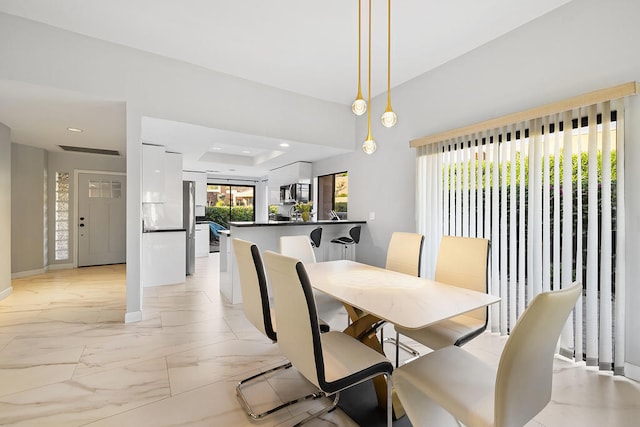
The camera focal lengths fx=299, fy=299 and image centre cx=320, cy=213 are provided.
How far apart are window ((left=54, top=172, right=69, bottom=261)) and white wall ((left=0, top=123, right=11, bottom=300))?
2.03 metres

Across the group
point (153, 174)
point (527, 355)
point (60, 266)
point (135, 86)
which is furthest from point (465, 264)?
point (60, 266)

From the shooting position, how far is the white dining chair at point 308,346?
4.34 ft

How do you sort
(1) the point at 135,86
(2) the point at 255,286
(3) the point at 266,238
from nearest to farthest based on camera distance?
(2) the point at 255,286, (1) the point at 135,86, (3) the point at 266,238

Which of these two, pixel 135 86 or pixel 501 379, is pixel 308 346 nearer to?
pixel 501 379

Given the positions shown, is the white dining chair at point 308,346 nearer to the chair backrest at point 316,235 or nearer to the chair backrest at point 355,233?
the chair backrest at point 316,235

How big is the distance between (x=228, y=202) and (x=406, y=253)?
8463 millimetres

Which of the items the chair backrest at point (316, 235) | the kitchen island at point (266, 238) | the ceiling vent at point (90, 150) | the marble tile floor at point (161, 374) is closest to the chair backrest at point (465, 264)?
the marble tile floor at point (161, 374)

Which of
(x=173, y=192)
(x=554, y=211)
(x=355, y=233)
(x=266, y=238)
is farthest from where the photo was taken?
(x=173, y=192)

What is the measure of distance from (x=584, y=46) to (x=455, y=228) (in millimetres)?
1902

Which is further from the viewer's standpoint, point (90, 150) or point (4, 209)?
point (90, 150)

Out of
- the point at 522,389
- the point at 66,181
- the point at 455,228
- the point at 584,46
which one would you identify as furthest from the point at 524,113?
the point at 66,181

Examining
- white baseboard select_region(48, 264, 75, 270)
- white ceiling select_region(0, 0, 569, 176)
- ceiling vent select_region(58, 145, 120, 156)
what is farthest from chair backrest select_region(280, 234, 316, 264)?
white baseboard select_region(48, 264, 75, 270)

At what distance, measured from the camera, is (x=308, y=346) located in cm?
136

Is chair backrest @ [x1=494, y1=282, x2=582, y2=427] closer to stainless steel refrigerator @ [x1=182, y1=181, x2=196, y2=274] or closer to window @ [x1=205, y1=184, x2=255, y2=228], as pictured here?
stainless steel refrigerator @ [x1=182, y1=181, x2=196, y2=274]
